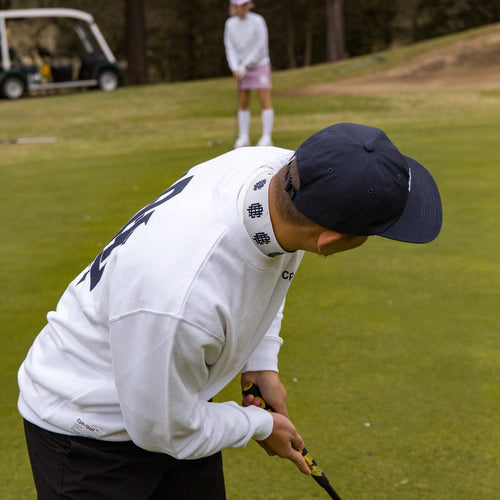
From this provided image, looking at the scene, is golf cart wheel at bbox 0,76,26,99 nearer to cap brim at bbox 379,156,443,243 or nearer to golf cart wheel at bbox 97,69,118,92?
golf cart wheel at bbox 97,69,118,92

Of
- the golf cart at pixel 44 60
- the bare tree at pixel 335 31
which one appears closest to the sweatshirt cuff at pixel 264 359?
the golf cart at pixel 44 60

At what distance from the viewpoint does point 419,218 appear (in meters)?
1.79

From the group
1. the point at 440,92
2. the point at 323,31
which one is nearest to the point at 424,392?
the point at 440,92

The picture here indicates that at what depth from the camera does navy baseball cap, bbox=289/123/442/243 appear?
1677mm

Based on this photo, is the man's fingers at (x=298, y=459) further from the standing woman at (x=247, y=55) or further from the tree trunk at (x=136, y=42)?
the tree trunk at (x=136, y=42)

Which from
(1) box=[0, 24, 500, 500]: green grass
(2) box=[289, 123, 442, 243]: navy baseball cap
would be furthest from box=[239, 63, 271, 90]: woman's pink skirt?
(2) box=[289, 123, 442, 243]: navy baseball cap

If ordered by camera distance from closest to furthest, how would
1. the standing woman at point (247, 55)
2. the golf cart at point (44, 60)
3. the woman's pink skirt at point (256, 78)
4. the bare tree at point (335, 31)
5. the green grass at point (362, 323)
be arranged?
the green grass at point (362, 323)
the standing woman at point (247, 55)
the woman's pink skirt at point (256, 78)
the golf cart at point (44, 60)
the bare tree at point (335, 31)

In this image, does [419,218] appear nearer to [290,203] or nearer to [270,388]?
[290,203]

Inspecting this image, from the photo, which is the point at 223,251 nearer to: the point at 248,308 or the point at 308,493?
the point at 248,308

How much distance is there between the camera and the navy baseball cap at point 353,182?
5.50ft

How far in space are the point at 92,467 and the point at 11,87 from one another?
61.0 ft

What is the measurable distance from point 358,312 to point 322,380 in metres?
0.86

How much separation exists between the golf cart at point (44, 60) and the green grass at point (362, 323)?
9839mm

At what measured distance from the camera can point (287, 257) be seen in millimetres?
1928
